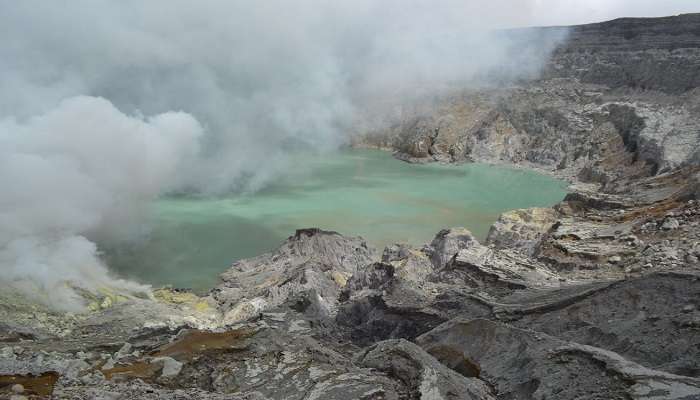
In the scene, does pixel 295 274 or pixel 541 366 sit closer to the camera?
pixel 541 366

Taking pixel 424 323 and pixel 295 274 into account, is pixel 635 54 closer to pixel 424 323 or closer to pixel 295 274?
pixel 295 274

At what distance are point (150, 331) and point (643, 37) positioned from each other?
58508 mm

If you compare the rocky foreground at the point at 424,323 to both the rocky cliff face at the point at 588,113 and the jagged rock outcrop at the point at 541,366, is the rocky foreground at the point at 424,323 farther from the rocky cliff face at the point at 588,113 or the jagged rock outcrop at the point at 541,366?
the rocky cliff face at the point at 588,113

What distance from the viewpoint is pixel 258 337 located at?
10438mm

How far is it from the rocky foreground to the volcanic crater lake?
2962mm

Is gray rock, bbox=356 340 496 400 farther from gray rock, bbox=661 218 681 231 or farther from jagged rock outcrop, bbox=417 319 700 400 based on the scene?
gray rock, bbox=661 218 681 231

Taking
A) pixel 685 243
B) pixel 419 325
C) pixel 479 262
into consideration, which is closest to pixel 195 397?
pixel 419 325

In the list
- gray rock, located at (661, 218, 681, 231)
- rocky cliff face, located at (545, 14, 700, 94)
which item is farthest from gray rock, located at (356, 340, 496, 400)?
rocky cliff face, located at (545, 14, 700, 94)

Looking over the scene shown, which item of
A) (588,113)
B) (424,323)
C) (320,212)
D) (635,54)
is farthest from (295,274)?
(635,54)

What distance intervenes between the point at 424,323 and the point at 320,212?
66.2ft

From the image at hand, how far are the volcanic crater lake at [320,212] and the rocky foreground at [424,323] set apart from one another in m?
2.96

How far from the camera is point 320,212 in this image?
3216 cm

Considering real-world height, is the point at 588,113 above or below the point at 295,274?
above

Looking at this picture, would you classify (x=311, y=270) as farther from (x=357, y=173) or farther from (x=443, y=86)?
(x=443, y=86)
